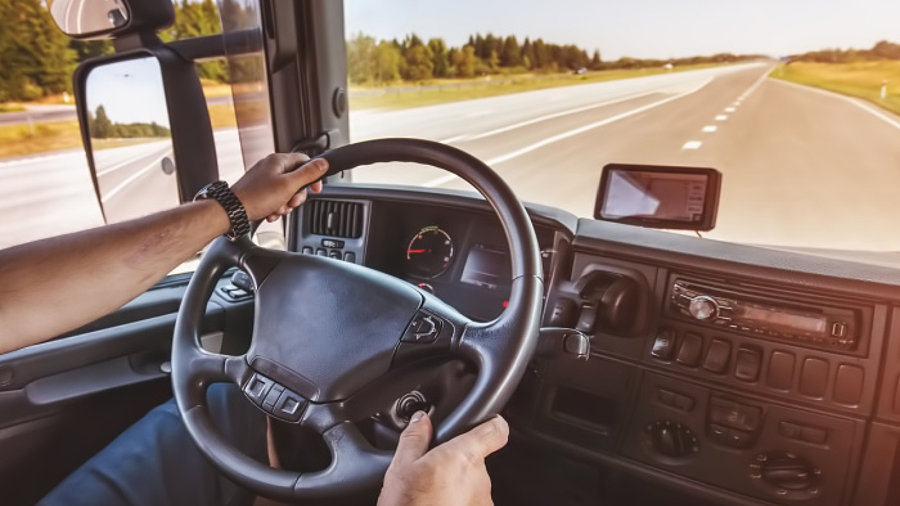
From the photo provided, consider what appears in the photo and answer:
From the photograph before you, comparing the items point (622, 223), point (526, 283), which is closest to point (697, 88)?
point (622, 223)

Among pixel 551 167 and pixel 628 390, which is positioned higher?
pixel 551 167

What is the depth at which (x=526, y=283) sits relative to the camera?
1232 millimetres

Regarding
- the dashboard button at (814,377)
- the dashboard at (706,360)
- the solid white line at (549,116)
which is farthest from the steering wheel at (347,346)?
the solid white line at (549,116)

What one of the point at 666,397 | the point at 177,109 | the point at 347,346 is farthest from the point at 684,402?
the point at 177,109

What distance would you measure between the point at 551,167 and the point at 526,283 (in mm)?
1604

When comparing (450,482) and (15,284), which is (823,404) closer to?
(450,482)

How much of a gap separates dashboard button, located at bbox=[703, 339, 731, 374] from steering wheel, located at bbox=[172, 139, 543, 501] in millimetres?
825

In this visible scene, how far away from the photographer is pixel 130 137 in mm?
2367

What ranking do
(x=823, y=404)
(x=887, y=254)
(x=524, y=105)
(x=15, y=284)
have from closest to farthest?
(x=15, y=284), (x=823, y=404), (x=887, y=254), (x=524, y=105)

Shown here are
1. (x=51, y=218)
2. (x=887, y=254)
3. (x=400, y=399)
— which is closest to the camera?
(x=400, y=399)

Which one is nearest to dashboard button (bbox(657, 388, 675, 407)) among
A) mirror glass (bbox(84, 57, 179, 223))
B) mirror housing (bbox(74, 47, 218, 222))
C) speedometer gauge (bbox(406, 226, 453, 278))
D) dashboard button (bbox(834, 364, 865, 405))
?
dashboard button (bbox(834, 364, 865, 405))

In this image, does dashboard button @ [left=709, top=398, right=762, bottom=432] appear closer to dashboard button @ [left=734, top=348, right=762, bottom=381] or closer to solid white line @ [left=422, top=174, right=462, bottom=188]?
dashboard button @ [left=734, top=348, right=762, bottom=381]

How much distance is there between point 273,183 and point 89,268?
39 cm

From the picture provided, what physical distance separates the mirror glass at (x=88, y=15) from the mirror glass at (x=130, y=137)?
0.14 m
